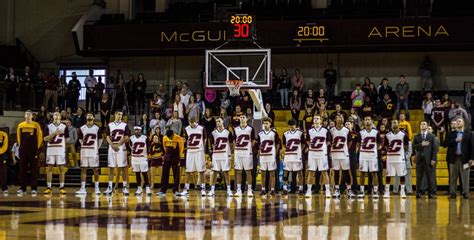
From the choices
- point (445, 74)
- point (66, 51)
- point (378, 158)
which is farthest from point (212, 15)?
point (378, 158)

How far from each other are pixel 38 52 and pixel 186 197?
1913cm

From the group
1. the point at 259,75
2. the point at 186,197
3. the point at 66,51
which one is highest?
the point at 66,51

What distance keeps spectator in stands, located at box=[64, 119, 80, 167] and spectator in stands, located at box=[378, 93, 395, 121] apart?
10475 millimetres

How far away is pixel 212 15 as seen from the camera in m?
32.8

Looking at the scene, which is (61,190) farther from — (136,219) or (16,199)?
(136,219)

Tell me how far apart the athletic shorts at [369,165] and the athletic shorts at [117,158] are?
6328mm

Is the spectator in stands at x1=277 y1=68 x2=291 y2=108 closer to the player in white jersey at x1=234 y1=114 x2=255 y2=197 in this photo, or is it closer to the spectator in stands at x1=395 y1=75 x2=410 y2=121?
the spectator in stands at x1=395 y1=75 x2=410 y2=121

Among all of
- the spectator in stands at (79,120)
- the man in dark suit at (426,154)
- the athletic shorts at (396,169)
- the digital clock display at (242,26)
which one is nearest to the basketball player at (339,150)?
the athletic shorts at (396,169)

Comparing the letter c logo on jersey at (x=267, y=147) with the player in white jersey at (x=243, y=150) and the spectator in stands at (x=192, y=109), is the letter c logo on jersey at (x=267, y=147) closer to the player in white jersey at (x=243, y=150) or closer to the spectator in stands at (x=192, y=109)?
the player in white jersey at (x=243, y=150)

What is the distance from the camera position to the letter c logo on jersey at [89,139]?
2044 centimetres

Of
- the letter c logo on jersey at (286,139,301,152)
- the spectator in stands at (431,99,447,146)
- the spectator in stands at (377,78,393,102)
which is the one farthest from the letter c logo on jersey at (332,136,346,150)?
the spectator in stands at (377,78,393,102)

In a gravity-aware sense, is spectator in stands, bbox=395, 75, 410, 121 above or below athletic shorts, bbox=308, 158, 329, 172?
above

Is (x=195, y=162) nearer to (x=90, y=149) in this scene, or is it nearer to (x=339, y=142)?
(x=90, y=149)

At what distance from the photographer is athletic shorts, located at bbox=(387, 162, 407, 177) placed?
2023cm
